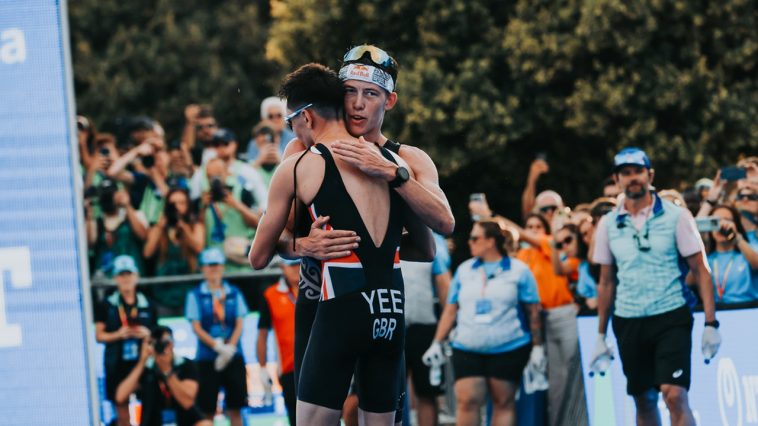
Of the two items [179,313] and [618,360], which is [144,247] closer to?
[179,313]

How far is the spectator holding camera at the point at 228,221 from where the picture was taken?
12555 millimetres

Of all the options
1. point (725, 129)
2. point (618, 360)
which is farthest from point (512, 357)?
point (725, 129)

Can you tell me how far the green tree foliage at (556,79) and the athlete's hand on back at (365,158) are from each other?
14003mm

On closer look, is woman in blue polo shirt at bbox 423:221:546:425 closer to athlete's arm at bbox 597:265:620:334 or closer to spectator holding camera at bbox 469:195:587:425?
spectator holding camera at bbox 469:195:587:425

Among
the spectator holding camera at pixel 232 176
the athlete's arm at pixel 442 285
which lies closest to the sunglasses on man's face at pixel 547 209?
the athlete's arm at pixel 442 285

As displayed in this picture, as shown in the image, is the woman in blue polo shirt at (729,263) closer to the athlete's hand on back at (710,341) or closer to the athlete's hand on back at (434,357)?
the athlete's hand on back at (710,341)

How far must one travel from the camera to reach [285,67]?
25.4 m

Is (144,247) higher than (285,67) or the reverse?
the reverse

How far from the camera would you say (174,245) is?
41.7 feet

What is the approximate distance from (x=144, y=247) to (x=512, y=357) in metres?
3.97

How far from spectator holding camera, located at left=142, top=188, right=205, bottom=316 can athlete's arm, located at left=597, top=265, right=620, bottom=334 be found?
456 centimetres

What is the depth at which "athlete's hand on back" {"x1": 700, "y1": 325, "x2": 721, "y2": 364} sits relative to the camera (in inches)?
354

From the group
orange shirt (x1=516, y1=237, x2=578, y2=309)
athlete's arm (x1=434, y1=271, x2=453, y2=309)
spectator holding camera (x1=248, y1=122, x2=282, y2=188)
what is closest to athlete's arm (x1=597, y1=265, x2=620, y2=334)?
orange shirt (x1=516, y1=237, x2=578, y2=309)

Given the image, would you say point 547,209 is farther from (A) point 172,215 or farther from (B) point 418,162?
(B) point 418,162
